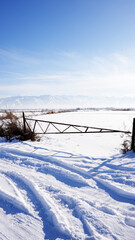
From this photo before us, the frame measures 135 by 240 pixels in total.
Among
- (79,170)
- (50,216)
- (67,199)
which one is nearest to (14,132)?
(79,170)

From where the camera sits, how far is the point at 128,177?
12.3 ft

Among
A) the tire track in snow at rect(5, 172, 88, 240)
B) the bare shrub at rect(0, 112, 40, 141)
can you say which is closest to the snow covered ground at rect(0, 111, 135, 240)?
the tire track in snow at rect(5, 172, 88, 240)

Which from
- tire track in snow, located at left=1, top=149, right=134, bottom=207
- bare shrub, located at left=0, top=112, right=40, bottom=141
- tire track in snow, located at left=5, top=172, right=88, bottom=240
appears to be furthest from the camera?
bare shrub, located at left=0, top=112, right=40, bottom=141

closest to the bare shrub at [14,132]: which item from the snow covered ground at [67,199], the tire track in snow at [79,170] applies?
the tire track in snow at [79,170]

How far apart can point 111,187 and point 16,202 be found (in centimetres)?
219

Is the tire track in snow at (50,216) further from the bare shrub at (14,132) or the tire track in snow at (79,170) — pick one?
the bare shrub at (14,132)

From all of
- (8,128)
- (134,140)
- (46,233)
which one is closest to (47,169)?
(46,233)

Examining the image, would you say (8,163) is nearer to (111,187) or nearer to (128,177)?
(111,187)

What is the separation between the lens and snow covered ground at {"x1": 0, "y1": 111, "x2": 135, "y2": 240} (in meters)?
2.20

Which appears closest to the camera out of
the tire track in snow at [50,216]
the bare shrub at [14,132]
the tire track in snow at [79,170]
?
the tire track in snow at [50,216]

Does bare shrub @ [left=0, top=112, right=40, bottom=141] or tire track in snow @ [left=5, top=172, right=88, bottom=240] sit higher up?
bare shrub @ [left=0, top=112, right=40, bottom=141]

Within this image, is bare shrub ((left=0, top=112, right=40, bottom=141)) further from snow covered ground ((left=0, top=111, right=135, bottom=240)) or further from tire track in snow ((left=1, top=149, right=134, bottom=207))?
snow covered ground ((left=0, top=111, right=135, bottom=240))

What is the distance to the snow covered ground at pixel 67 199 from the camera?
2.20 meters

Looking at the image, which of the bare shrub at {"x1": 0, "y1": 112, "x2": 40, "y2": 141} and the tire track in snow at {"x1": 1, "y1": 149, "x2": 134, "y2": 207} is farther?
the bare shrub at {"x1": 0, "y1": 112, "x2": 40, "y2": 141}
